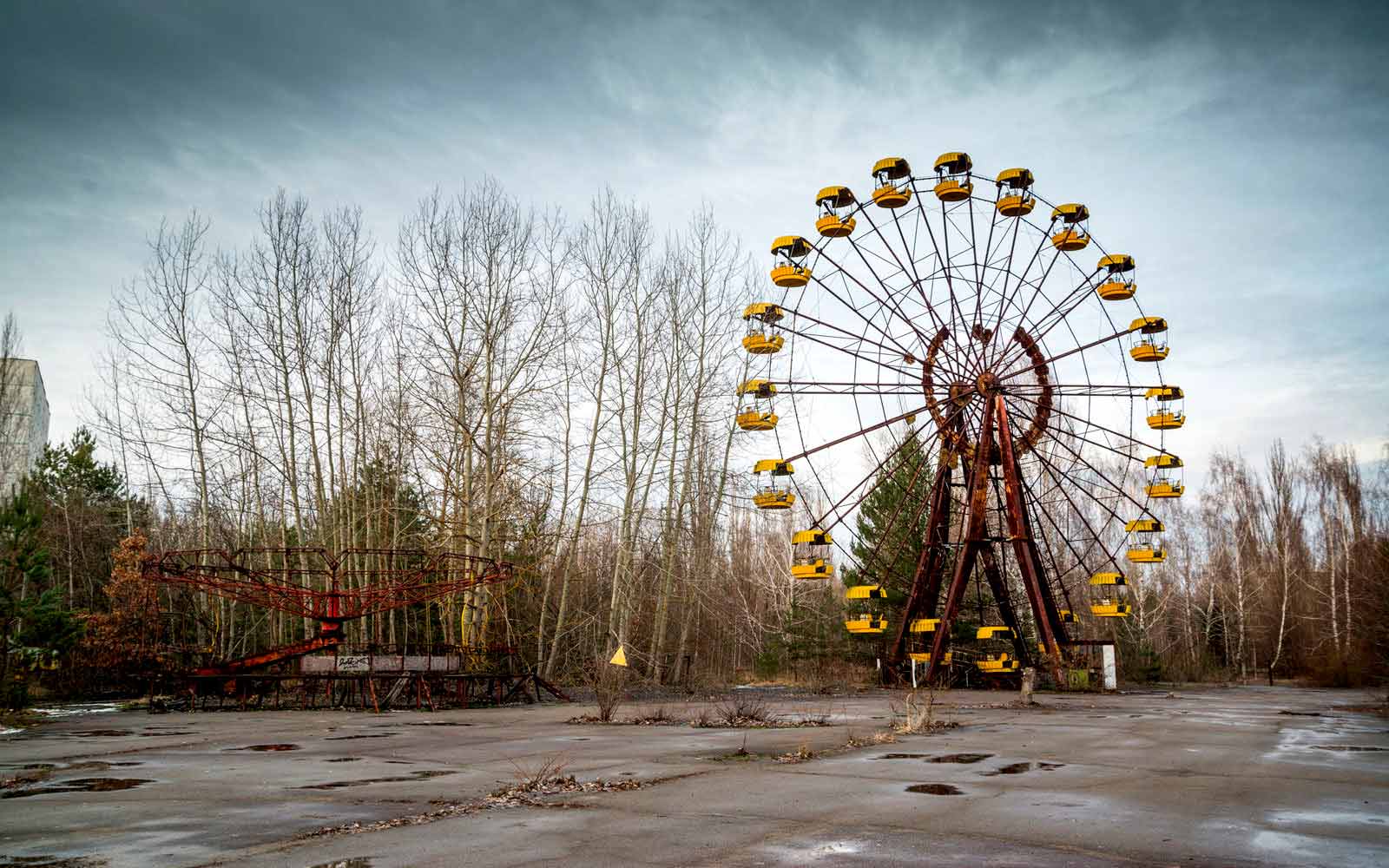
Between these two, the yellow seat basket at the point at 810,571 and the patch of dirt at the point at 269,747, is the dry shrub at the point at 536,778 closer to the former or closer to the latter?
the patch of dirt at the point at 269,747

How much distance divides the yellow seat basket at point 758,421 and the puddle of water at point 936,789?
20098 mm

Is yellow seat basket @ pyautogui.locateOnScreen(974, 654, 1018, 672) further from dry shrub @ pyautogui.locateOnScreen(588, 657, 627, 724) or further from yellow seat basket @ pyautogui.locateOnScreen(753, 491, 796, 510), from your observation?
dry shrub @ pyautogui.locateOnScreen(588, 657, 627, 724)

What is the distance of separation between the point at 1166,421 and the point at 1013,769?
21210mm

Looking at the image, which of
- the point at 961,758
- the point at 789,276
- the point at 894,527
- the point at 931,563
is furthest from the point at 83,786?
the point at 894,527

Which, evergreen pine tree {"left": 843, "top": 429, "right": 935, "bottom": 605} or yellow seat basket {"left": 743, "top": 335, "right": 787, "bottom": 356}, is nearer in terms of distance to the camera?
yellow seat basket {"left": 743, "top": 335, "right": 787, "bottom": 356}

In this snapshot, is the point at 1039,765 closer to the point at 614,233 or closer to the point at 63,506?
the point at 614,233

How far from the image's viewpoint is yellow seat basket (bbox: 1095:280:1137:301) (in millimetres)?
30922

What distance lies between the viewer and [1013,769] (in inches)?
468

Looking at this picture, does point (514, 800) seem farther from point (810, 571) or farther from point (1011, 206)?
point (1011, 206)

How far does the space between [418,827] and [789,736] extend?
925 cm

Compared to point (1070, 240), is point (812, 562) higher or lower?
lower

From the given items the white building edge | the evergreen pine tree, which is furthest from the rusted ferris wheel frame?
the evergreen pine tree

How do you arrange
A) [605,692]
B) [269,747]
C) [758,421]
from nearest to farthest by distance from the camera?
[269,747], [605,692], [758,421]

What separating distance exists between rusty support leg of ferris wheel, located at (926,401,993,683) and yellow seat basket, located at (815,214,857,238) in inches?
273
